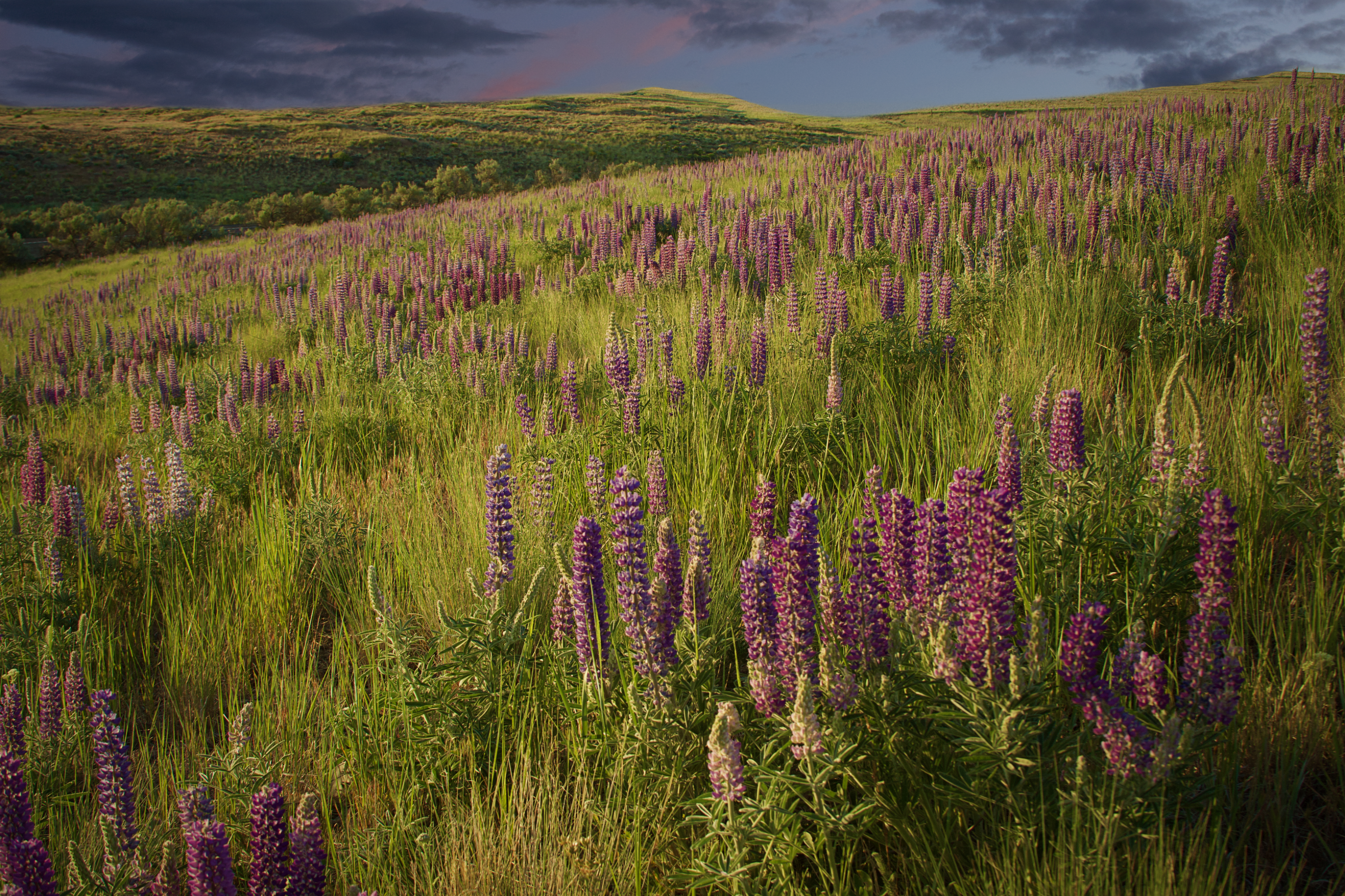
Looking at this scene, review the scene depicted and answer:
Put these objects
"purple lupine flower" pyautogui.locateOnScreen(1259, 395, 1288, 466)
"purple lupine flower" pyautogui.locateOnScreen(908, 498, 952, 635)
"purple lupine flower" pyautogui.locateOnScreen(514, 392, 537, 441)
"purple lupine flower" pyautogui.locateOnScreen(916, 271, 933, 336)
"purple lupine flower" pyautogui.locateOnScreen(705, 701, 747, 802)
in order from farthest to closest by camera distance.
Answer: "purple lupine flower" pyautogui.locateOnScreen(916, 271, 933, 336)
"purple lupine flower" pyautogui.locateOnScreen(514, 392, 537, 441)
"purple lupine flower" pyautogui.locateOnScreen(1259, 395, 1288, 466)
"purple lupine flower" pyautogui.locateOnScreen(908, 498, 952, 635)
"purple lupine flower" pyautogui.locateOnScreen(705, 701, 747, 802)

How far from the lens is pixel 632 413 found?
368 centimetres

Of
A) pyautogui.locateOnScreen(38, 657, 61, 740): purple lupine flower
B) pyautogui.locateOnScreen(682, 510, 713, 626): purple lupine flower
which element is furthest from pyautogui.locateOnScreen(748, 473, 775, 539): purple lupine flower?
pyautogui.locateOnScreen(38, 657, 61, 740): purple lupine flower

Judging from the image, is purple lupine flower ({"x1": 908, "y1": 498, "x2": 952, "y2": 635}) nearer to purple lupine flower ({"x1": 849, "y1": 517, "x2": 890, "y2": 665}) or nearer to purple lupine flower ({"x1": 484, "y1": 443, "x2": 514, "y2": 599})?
purple lupine flower ({"x1": 849, "y1": 517, "x2": 890, "y2": 665})

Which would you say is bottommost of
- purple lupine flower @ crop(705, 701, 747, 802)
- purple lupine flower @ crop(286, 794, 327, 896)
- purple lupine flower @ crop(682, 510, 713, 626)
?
purple lupine flower @ crop(286, 794, 327, 896)

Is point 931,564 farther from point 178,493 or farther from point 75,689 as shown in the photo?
point 178,493

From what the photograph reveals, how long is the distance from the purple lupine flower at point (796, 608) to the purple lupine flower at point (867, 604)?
0.10 m

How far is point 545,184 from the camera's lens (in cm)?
3055

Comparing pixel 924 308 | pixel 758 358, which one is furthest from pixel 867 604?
pixel 924 308

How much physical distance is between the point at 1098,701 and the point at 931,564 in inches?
17.1

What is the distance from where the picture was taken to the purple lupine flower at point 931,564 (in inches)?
65.9

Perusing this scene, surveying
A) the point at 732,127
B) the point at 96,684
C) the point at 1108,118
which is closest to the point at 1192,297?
the point at 96,684

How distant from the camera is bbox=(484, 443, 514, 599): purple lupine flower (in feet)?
7.79

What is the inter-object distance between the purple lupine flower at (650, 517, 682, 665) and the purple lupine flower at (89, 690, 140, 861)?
130 centimetres

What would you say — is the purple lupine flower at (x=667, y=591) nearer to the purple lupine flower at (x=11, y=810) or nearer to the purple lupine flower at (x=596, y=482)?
the purple lupine flower at (x=596, y=482)
